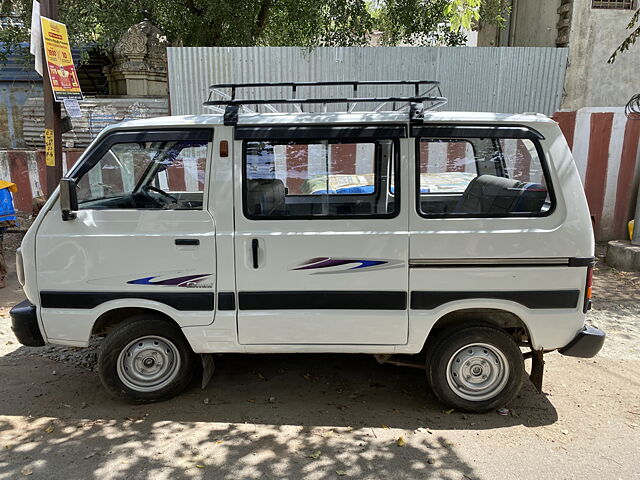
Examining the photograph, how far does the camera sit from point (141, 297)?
3.44 meters

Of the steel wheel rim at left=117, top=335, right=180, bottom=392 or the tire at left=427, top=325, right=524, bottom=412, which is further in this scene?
the steel wheel rim at left=117, top=335, right=180, bottom=392

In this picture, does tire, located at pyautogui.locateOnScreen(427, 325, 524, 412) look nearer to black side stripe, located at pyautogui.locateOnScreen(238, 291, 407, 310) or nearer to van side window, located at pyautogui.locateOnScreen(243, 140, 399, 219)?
black side stripe, located at pyautogui.locateOnScreen(238, 291, 407, 310)

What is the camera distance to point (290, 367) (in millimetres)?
4352

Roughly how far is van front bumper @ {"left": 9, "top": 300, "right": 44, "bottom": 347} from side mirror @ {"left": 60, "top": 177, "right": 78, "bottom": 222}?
2.41ft

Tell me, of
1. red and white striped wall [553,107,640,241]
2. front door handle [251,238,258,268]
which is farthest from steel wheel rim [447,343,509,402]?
red and white striped wall [553,107,640,241]

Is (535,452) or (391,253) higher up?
(391,253)

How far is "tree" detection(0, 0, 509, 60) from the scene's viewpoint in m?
9.12

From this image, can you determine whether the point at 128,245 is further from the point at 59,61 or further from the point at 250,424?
the point at 59,61

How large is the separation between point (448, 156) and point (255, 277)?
1.66 meters

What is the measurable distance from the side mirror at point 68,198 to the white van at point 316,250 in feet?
0.04

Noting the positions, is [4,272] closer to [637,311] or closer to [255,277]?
[255,277]

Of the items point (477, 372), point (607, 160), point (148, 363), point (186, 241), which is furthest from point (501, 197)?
point (607, 160)

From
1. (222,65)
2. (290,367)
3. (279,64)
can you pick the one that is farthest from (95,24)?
(290,367)

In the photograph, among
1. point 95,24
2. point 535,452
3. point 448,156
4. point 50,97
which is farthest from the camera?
point 95,24
